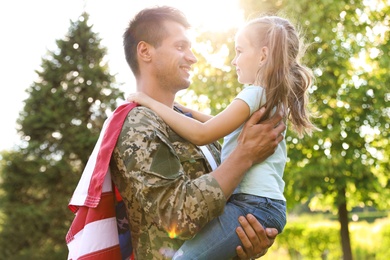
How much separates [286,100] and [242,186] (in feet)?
1.88

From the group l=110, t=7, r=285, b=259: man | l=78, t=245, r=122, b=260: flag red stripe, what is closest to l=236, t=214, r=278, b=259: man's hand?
l=110, t=7, r=285, b=259: man

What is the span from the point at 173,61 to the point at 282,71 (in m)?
0.63

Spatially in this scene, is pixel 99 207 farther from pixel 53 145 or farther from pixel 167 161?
pixel 53 145

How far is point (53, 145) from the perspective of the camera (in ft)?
47.7

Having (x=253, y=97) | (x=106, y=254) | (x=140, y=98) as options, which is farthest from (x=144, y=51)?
(x=106, y=254)

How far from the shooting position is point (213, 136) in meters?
3.09

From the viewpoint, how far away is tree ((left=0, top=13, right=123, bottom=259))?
14031mm

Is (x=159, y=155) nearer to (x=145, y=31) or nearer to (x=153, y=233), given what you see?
(x=153, y=233)

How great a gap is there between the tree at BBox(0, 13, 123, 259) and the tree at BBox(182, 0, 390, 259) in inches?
117

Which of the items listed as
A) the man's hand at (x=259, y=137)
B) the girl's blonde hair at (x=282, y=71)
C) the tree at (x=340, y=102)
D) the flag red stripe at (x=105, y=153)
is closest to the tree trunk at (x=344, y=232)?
the tree at (x=340, y=102)

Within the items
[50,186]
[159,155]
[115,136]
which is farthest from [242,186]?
[50,186]

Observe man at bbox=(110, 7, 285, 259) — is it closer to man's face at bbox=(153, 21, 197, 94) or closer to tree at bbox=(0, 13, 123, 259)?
man's face at bbox=(153, 21, 197, 94)

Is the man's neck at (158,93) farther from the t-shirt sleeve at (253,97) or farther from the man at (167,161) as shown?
the t-shirt sleeve at (253,97)

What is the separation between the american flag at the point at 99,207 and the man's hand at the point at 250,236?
0.71 m
